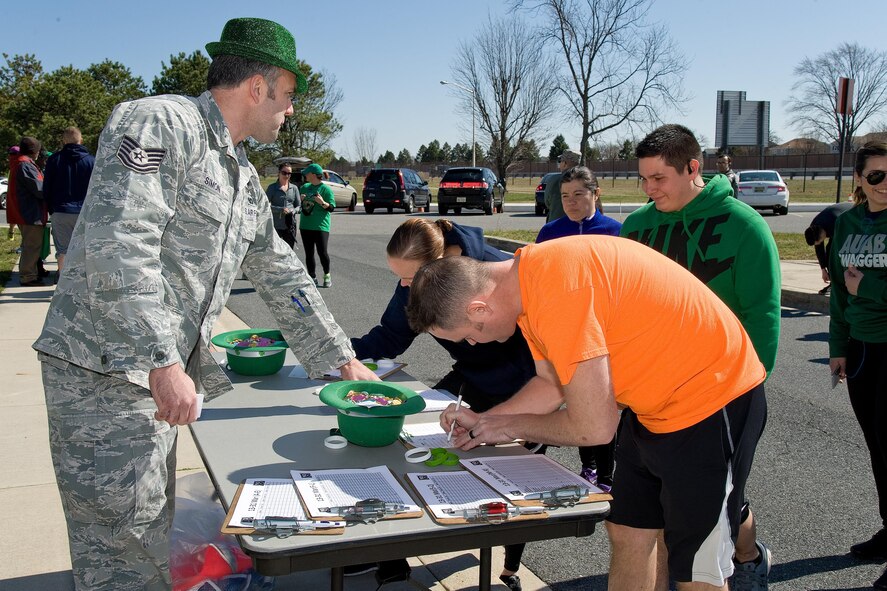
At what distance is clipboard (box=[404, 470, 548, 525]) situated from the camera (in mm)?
1869

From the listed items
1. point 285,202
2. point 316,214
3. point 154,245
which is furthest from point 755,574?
point 285,202

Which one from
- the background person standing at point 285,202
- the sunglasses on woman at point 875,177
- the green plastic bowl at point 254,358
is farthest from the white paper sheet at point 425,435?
the background person standing at point 285,202

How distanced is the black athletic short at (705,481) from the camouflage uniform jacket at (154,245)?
4.65 feet

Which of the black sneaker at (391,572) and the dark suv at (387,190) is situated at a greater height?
the dark suv at (387,190)

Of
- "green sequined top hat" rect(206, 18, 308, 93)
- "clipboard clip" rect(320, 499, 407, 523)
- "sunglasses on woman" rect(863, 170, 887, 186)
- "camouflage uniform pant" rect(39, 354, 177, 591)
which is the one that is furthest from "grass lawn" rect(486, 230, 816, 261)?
"camouflage uniform pant" rect(39, 354, 177, 591)

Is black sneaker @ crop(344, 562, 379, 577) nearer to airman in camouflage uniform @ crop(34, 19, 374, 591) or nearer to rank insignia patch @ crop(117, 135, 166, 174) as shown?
airman in camouflage uniform @ crop(34, 19, 374, 591)

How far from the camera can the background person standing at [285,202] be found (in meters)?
10.9

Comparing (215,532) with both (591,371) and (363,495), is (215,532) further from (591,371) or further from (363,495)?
(591,371)

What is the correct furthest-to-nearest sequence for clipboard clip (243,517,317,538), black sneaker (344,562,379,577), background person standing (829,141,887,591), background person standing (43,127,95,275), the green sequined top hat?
background person standing (43,127,95,275)
background person standing (829,141,887,591)
black sneaker (344,562,379,577)
the green sequined top hat
clipboard clip (243,517,317,538)

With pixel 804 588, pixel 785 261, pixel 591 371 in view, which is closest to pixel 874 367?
pixel 804 588

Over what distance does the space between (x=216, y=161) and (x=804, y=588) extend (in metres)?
2.92

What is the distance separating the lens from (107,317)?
6.21ft

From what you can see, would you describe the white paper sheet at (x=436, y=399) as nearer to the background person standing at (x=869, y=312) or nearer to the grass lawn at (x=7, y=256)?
the background person standing at (x=869, y=312)

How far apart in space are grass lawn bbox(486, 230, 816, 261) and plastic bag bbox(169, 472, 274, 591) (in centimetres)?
1271
